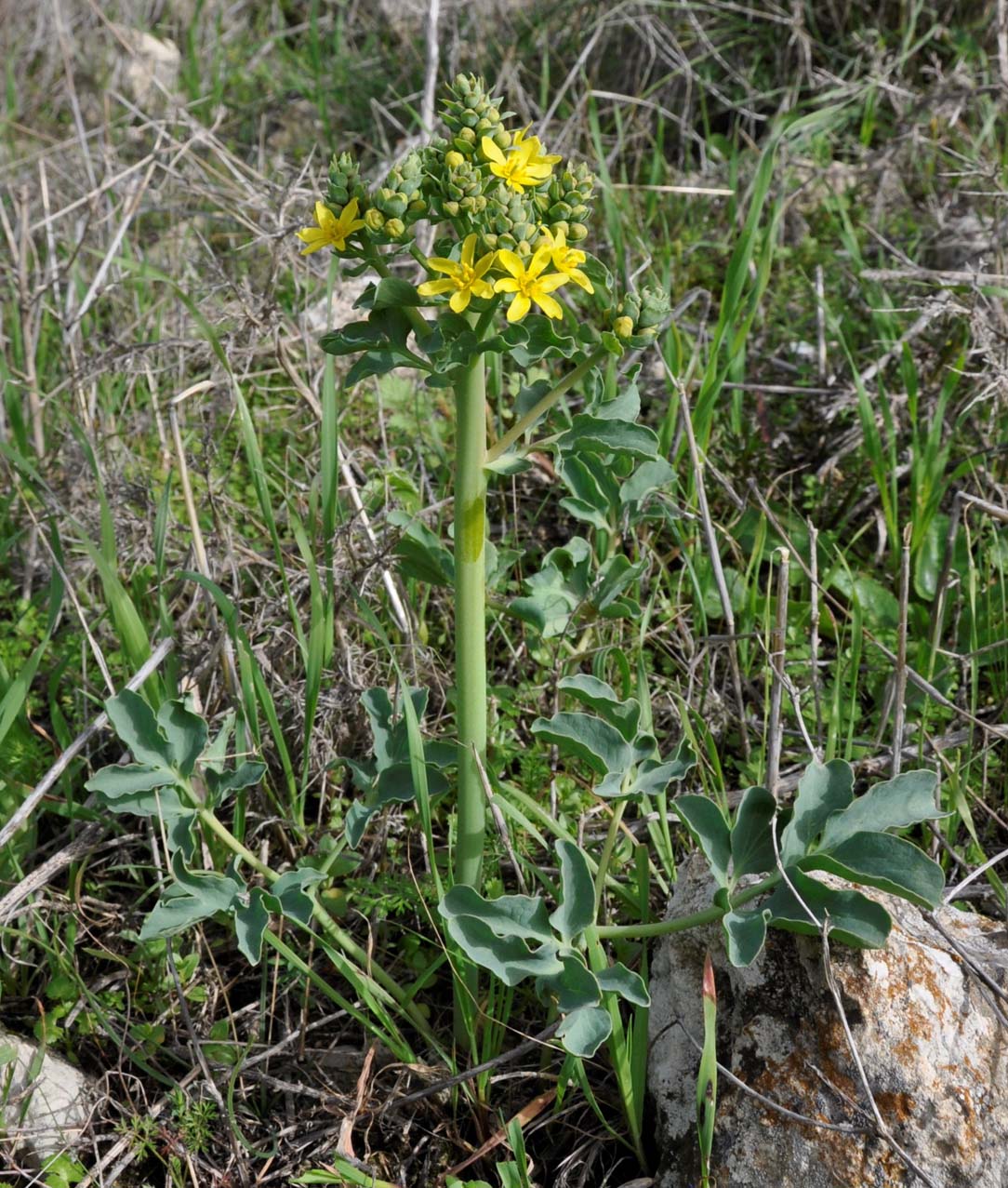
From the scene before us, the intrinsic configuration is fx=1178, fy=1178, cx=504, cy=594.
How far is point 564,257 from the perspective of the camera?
1.60 meters

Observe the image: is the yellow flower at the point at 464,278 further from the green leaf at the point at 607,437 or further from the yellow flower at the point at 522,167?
the green leaf at the point at 607,437

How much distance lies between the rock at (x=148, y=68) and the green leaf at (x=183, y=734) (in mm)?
3826

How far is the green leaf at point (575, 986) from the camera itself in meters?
1.67

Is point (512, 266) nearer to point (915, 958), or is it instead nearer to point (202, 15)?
point (915, 958)

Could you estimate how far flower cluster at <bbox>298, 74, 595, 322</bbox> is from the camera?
157 cm

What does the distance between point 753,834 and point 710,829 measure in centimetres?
6

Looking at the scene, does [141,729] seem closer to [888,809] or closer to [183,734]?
[183,734]

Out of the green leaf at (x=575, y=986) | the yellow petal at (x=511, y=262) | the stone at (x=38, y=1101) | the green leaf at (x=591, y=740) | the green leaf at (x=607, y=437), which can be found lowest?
the stone at (x=38, y=1101)

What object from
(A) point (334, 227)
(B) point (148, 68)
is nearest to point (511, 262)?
(A) point (334, 227)

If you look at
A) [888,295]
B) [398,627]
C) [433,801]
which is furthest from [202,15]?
[433,801]

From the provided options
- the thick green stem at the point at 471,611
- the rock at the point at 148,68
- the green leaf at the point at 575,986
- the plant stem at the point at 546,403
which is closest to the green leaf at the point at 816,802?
the green leaf at the point at 575,986

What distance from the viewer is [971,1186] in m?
1.64

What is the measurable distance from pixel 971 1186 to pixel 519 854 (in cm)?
90

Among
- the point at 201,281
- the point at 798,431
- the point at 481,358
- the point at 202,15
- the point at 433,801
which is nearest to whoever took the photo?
the point at 481,358
